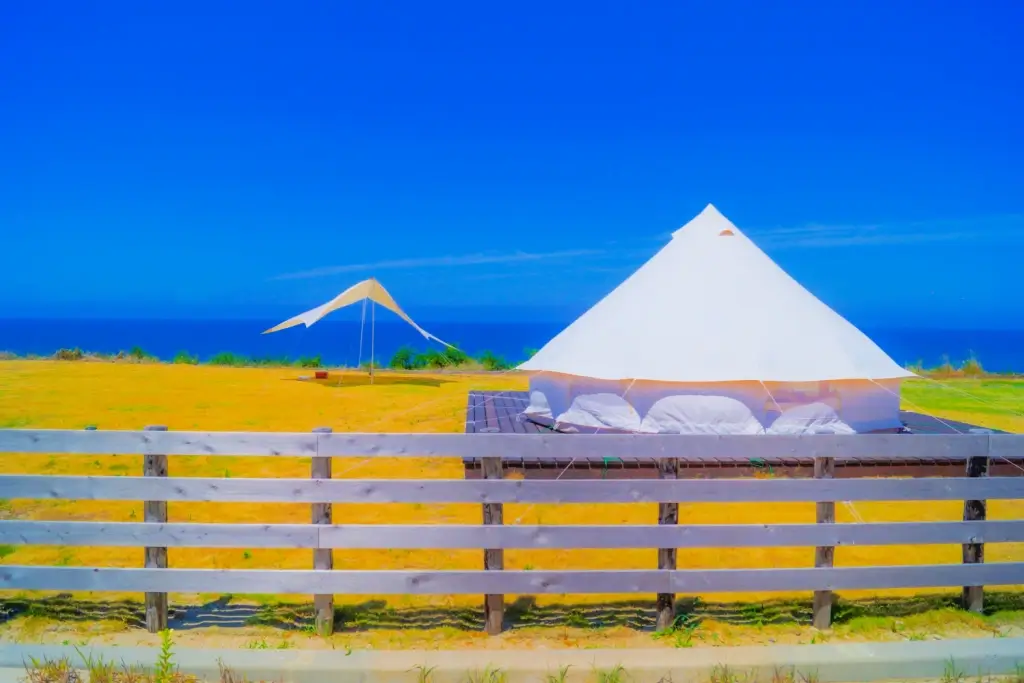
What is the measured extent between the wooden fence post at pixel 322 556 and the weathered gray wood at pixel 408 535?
0.08m

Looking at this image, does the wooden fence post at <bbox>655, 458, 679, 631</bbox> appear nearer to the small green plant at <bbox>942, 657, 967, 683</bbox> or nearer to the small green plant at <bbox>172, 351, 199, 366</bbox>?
the small green plant at <bbox>942, 657, 967, 683</bbox>

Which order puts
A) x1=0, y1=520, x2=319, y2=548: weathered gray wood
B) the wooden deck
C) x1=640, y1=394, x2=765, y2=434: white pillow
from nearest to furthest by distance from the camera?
x1=0, y1=520, x2=319, y2=548: weathered gray wood
the wooden deck
x1=640, y1=394, x2=765, y2=434: white pillow

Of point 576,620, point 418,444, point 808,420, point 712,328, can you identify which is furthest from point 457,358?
point 418,444

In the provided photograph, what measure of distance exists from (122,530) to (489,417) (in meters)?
7.09

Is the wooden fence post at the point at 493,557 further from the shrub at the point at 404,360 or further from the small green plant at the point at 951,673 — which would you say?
the shrub at the point at 404,360

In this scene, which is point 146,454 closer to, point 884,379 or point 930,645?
point 930,645

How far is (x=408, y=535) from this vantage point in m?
4.07

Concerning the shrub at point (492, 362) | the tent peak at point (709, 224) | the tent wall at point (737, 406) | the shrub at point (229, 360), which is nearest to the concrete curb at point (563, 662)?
the tent wall at point (737, 406)

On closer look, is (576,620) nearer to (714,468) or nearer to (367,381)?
(714,468)

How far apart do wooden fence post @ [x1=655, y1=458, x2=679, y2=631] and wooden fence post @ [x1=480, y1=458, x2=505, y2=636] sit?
877 millimetres

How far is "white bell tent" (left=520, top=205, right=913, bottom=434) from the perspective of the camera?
30.1 feet

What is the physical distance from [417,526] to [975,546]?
10.7 ft

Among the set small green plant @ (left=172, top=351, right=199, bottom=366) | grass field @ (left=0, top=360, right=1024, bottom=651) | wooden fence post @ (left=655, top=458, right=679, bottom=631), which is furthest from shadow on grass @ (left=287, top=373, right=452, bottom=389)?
wooden fence post @ (left=655, top=458, right=679, bottom=631)

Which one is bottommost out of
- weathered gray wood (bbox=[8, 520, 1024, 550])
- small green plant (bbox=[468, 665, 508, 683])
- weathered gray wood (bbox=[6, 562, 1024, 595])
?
small green plant (bbox=[468, 665, 508, 683])
